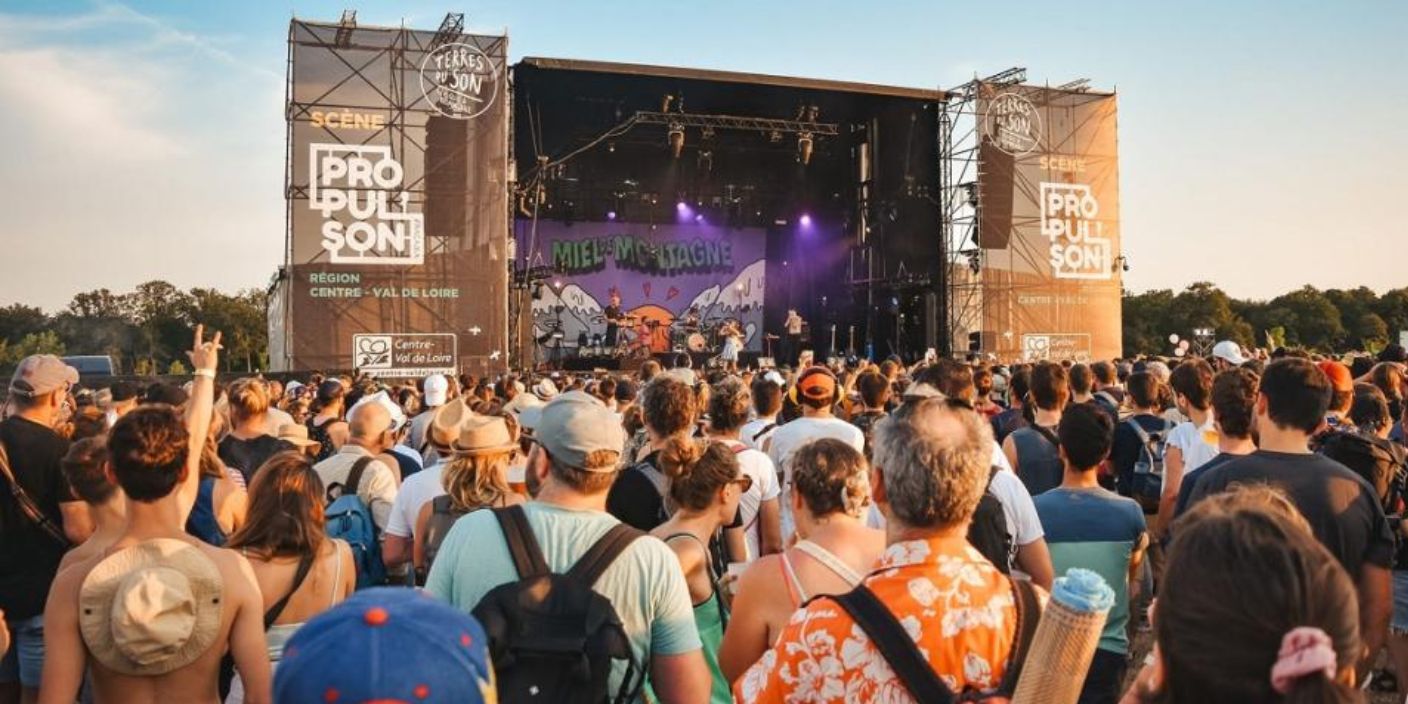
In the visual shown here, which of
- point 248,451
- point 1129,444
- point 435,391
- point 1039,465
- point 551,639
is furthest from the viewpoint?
point 435,391

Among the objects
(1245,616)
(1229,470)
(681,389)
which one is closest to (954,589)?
(1245,616)

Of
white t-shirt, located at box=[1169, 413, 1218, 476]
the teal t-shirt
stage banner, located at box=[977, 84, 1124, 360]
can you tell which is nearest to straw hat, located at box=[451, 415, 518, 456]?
the teal t-shirt

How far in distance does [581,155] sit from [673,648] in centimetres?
2056

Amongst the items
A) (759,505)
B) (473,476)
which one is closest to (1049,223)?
(759,505)

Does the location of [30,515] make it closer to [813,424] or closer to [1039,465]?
[813,424]

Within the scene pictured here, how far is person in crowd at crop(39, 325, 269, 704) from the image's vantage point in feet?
7.43

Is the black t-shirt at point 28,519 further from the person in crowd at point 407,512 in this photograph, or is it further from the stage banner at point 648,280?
the stage banner at point 648,280

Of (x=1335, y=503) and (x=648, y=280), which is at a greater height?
(x=648, y=280)

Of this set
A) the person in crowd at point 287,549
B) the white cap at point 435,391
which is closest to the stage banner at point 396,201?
the white cap at point 435,391

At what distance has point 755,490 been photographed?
404 centimetres

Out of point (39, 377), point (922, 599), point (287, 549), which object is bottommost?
point (287, 549)

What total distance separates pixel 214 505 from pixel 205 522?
7cm

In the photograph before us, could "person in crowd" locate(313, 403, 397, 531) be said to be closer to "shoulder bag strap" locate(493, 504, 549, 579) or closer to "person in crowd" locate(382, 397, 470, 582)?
"person in crowd" locate(382, 397, 470, 582)

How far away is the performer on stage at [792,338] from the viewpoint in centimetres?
2347
